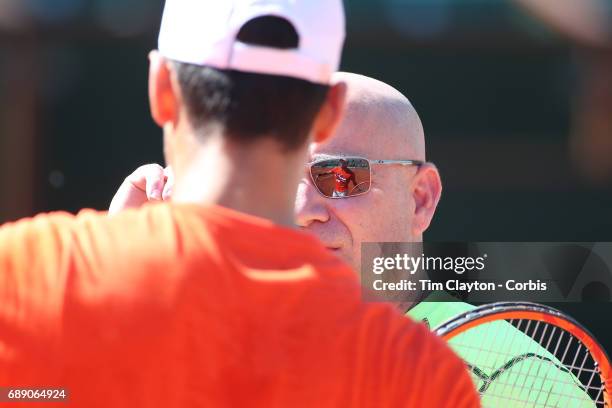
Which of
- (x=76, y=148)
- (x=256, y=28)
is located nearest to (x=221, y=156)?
(x=256, y=28)

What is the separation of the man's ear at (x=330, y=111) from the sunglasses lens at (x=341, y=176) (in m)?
1.06

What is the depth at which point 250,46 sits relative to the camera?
113 centimetres

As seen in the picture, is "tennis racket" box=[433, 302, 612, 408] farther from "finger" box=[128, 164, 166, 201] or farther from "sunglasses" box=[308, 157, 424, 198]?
"finger" box=[128, 164, 166, 201]

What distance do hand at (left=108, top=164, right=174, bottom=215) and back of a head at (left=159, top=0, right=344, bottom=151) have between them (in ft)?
3.54

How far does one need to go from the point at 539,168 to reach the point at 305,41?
2212 mm

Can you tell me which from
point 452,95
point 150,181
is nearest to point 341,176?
point 150,181

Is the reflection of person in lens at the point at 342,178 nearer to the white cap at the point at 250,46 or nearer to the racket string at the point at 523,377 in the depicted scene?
the racket string at the point at 523,377

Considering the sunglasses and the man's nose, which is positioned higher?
the sunglasses

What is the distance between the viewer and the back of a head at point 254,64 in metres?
1.11

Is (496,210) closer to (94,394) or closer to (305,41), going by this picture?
(305,41)

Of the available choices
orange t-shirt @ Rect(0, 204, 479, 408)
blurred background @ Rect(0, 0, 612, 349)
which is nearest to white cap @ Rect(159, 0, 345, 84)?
orange t-shirt @ Rect(0, 204, 479, 408)

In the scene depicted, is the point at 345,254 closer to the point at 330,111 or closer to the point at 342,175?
the point at 342,175

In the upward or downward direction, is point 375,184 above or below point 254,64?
below

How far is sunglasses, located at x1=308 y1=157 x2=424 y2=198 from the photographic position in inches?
90.1
